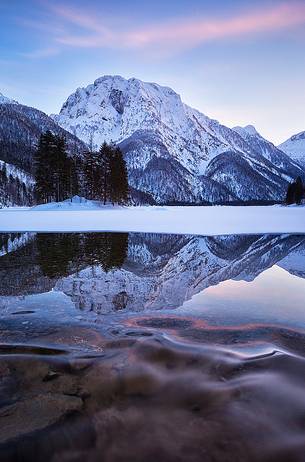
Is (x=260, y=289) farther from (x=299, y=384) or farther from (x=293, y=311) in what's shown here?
(x=299, y=384)

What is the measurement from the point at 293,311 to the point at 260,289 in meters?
1.85

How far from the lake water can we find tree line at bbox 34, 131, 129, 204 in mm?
52731

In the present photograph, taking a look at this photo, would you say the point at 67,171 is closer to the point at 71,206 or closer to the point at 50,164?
the point at 50,164

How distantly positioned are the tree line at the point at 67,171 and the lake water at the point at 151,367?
173ft

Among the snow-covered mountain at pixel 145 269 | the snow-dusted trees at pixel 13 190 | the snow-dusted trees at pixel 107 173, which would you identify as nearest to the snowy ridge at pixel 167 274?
the snow-covered mountain at pixel 145 269

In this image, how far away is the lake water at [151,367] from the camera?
3.76m

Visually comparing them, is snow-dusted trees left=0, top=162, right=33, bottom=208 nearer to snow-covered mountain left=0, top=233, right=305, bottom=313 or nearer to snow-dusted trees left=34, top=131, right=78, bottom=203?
snow-dusted trees left=34, top=131, right=78, bottom=203

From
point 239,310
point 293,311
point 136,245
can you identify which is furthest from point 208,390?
point 136,245

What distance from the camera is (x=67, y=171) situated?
64188 mm

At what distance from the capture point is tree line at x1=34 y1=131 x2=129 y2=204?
2415 inches

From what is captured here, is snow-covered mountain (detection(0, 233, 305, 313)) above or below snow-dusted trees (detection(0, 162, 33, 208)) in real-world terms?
below

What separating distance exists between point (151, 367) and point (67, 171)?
62105mm

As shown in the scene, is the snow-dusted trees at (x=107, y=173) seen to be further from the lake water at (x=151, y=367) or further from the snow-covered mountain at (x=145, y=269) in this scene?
the lake water at (x=151, y=367)

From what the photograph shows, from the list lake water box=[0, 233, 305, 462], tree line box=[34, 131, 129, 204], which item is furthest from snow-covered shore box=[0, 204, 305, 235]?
lake water box=[0, 233, 305, 462]
